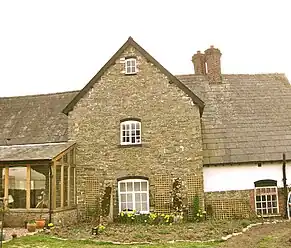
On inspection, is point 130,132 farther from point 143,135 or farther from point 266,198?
point 266,198

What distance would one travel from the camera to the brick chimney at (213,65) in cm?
2397

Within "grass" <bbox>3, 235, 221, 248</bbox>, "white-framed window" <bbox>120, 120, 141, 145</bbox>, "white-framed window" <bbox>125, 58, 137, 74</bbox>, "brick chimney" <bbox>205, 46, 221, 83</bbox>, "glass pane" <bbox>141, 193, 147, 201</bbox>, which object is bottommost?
"grass" <bbox>3, 235, 221, 248</bbox>

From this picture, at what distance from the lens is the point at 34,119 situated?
22766mm

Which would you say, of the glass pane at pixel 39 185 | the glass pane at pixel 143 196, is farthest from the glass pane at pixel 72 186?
the glass pane at pixel 143 196

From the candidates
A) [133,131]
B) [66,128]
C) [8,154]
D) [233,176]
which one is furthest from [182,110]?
[8,154]

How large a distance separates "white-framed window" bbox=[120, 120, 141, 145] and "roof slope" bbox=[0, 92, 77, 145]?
3134 mm

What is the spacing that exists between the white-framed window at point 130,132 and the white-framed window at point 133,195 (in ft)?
6.03

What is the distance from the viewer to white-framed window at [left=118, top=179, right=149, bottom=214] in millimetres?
18859

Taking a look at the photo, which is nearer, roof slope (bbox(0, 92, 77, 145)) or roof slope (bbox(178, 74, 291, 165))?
roof slope (bbox(178, 74, 291, 165))

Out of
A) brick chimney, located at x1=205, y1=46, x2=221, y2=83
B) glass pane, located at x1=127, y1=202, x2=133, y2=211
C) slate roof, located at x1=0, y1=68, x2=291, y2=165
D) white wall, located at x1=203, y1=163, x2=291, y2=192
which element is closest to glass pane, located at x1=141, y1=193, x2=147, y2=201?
glass pane, located at x1=127, y1=202, x2=133, y2=211

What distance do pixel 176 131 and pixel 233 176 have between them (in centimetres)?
339

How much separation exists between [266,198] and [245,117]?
4.50 m

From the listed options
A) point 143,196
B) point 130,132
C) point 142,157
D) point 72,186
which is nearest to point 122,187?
point 143,196

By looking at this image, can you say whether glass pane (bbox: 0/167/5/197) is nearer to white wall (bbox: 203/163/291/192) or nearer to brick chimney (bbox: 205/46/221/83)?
white wall (bbox: 203/163/291/192)
